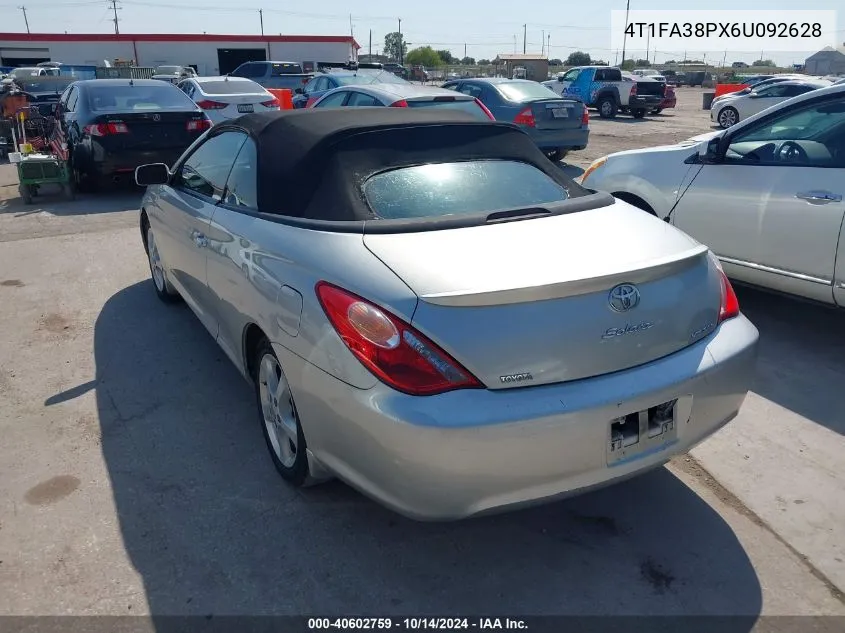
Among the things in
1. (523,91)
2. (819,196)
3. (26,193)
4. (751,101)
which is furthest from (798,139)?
(751,101)

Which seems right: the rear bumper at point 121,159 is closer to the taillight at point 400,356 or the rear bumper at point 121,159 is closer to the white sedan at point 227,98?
the white sedan at point 227,98

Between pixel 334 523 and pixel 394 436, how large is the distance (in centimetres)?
86

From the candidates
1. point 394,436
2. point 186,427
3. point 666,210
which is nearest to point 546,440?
point 394,436

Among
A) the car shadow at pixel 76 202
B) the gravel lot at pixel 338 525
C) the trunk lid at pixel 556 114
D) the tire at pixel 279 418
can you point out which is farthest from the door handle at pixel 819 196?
the car shadow at pixel 76 202

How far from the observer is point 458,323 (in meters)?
2.28

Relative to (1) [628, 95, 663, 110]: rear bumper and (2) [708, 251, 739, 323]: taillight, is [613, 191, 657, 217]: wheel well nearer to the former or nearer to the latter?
(2) [708, 251, 739, 323]: taillight

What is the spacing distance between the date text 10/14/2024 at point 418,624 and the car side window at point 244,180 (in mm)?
1842

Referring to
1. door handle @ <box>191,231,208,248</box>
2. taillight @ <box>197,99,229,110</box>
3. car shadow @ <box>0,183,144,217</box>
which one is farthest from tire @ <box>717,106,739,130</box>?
door handle @ <box>191,231,208,248</box>

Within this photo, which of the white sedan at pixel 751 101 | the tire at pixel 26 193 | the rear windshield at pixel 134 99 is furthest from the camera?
the white sedan at pixel 751 101

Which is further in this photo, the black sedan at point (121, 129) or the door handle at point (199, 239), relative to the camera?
the black sedan at point (121, 129)

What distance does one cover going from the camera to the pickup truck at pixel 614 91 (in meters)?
23.8

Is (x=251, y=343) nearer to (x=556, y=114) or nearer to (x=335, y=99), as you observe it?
(x=335, y=99)

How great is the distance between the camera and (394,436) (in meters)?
2.26

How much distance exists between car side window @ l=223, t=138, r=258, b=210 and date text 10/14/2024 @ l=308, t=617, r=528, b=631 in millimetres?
1842
